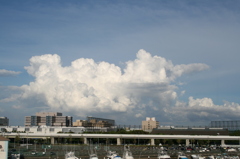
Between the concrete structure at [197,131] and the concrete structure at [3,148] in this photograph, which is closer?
the concrete structure at [3,148]

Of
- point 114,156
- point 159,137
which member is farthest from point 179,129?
point 114,156

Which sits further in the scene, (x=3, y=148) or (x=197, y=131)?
(x=197, y=131)

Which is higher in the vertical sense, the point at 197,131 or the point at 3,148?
the point at 3,148

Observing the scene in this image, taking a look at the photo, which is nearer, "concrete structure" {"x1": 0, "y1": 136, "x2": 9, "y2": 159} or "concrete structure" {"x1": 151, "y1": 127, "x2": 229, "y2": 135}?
"concrete structure" {"x1": 0, "y1": 136, "x2": 9, "y2": 159}

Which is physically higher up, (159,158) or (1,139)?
(1,139)

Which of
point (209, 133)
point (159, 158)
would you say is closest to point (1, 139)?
point (159, 158)

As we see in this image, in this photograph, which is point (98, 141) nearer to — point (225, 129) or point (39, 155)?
point (225, 129)

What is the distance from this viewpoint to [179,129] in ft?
637

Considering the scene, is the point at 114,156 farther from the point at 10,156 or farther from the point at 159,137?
the point at 159,137

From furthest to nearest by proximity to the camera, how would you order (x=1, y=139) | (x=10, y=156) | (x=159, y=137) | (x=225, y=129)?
(x=225, y=129) → (x=159, y=137) → (x=10, y=156) → (x=1, y=139)

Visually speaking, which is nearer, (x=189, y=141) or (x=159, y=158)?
(x=159, y=158)

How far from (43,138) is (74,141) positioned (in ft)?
60.3

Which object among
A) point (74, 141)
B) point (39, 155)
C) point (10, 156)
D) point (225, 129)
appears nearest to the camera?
point (10, 156)

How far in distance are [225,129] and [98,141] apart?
76.9 m
